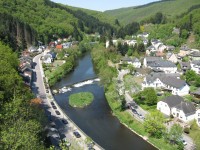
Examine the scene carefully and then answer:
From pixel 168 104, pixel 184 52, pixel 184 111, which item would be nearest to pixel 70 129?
pixel 168 104

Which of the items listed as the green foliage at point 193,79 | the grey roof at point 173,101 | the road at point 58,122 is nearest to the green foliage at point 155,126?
the grey roof at point 173,101

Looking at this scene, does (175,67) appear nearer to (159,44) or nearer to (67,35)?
(159,44)

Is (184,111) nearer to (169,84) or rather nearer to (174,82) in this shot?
(174,82)

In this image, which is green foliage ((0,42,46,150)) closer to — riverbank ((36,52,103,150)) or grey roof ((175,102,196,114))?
riverbank ((36,52,103,150))

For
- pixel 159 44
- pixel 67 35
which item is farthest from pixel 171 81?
pixel 67 35

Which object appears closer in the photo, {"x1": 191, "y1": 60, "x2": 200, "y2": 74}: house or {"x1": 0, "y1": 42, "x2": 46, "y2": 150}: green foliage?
{"x1": 0, "y1": 42, "x2": 46, "y2": 150}: green foliage

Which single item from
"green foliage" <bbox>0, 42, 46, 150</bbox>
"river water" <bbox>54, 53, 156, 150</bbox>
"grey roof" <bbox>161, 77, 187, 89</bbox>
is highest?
"green foliage" <bbox>0, 42, 46, 150</bbox>

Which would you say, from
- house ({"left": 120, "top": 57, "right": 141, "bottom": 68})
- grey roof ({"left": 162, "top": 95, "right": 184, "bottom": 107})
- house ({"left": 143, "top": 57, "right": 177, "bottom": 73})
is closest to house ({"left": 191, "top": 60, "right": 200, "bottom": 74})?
house ({"left": 143, "top": 57, "right": 177, "bottom": 73})
